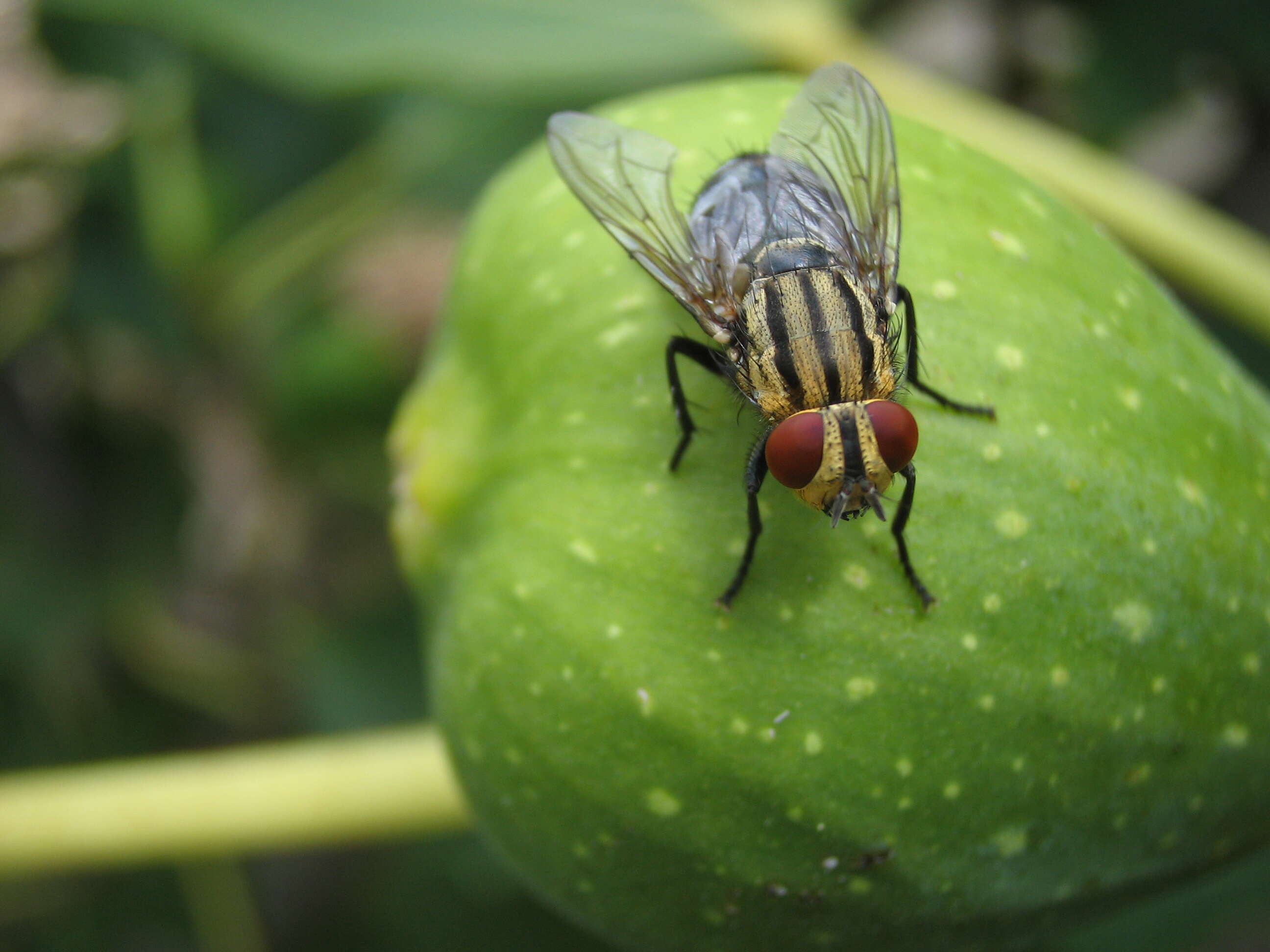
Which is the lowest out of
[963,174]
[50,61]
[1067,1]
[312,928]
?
[312,928]

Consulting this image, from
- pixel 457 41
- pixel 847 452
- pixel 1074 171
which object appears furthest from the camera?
pixel 457 41

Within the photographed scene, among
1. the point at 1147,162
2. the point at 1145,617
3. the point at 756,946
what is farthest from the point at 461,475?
the point at 1147,162

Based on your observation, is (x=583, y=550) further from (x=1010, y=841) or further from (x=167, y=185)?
(x=167, y=185)

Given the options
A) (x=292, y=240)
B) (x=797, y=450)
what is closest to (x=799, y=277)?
(x=797, y=450)

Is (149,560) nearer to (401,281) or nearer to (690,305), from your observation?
(401,281)

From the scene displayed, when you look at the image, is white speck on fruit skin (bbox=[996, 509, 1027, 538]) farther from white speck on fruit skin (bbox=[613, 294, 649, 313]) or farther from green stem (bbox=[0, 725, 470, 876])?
green stem (bbox=[0, 725, 470, 876])

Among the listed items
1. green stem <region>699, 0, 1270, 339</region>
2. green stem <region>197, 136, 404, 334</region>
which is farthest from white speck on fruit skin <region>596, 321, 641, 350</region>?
green stem <region>197, 136, 404, 334</region>

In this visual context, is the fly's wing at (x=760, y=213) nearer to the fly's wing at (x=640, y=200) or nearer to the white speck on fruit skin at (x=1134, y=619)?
the fly's wing at (x=640, y=200)
